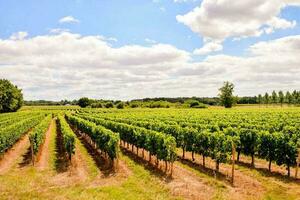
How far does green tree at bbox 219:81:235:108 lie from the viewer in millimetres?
138750

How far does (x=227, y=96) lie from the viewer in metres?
139

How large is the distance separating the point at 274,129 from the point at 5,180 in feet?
89.3

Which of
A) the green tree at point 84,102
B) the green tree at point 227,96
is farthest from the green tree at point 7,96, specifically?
the green tree at point 227,96

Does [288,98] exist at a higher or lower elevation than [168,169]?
higher

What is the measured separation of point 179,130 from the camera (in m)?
31.3

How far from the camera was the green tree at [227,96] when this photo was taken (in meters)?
139

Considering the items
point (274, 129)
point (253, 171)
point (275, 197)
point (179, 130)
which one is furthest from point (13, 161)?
point (274, 129)

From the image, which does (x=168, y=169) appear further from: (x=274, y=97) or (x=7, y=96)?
(x=274, y=97)

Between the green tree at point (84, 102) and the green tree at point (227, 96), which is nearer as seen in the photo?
the green tree at point (227, 96)

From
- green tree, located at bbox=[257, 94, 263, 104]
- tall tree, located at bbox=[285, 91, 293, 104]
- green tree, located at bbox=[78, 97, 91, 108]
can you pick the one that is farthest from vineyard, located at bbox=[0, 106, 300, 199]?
green tree, located at bbox=[78, 97, 91, 108]

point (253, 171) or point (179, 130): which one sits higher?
point (179, 130)

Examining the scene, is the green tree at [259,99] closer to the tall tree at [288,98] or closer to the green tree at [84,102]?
the tall tree at [288,98]

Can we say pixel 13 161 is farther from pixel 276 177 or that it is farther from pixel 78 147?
pixel 276 177

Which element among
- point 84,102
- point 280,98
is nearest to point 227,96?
point 280,98
